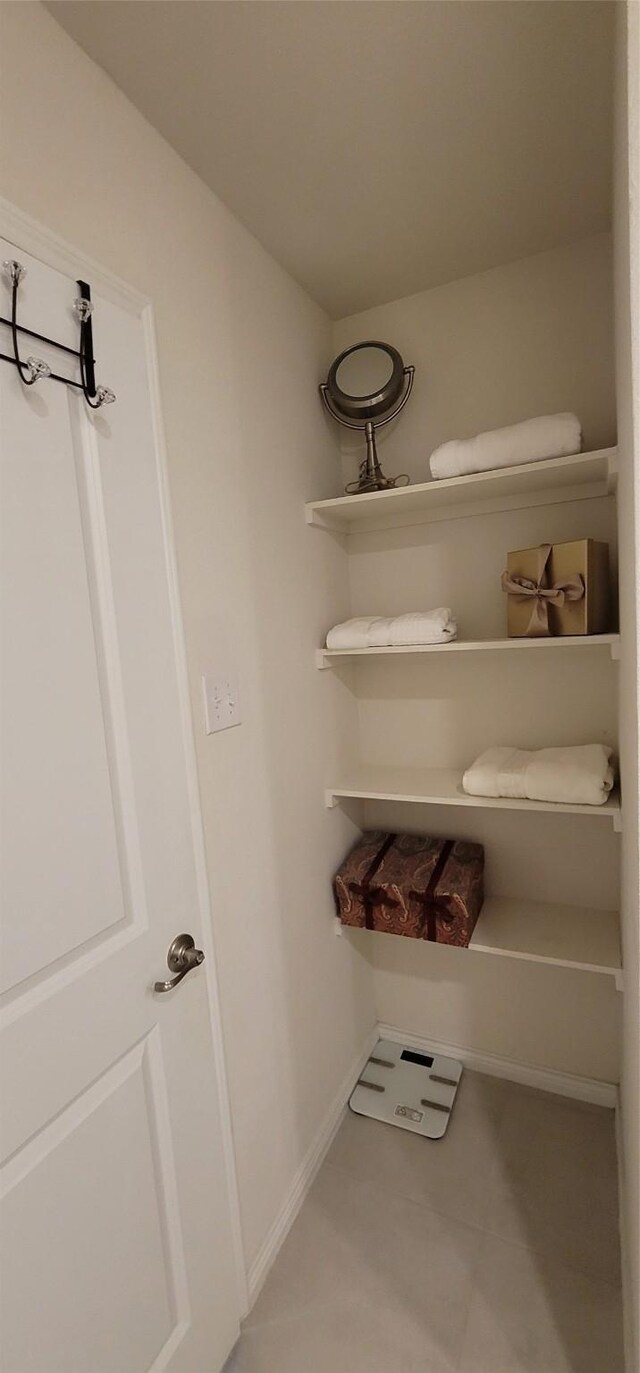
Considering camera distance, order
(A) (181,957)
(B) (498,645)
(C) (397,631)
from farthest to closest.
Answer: (C) (397,631) < (B) (498,645) < (A) (181,957)

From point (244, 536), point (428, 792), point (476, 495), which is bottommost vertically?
point (428, 792)

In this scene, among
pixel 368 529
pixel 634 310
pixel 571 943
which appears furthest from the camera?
pixel 368 529

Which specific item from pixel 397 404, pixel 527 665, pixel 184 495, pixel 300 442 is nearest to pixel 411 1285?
pixel 527 665

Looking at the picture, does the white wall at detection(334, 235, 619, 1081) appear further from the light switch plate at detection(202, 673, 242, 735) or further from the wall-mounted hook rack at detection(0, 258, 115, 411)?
the wall-mounted hook rack at detection(0, 258, 115, 411)

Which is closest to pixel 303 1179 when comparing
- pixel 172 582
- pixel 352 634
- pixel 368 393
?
pixel 352 634

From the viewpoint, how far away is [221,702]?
1.18m

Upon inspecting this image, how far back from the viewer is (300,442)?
1.56m

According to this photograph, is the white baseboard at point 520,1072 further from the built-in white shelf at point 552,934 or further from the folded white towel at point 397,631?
the folded white towel at point 397,631

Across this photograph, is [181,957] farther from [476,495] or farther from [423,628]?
[476,495]

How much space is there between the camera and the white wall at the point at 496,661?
4.95 ft

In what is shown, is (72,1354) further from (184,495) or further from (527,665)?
(527,665)

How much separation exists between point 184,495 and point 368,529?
0.83 meters

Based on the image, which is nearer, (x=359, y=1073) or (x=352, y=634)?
(x=352, y=634)

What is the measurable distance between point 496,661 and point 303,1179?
1483 mm
